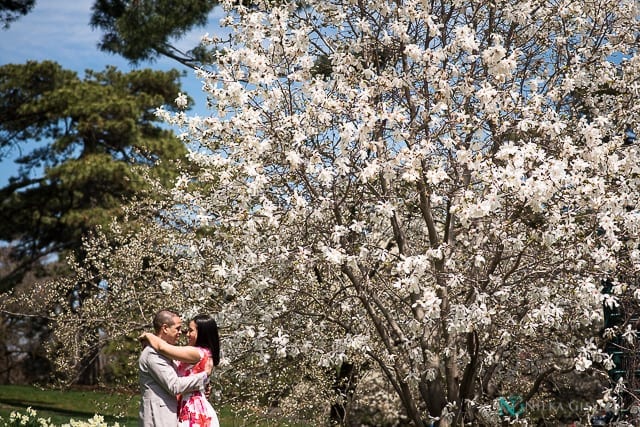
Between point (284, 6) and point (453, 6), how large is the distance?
138 centimetres

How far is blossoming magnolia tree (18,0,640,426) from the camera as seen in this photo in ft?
18.1

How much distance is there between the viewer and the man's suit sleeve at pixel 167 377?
4816mm

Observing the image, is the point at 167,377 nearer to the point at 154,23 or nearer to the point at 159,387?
the point at 159,387

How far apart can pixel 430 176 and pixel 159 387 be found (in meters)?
2.23

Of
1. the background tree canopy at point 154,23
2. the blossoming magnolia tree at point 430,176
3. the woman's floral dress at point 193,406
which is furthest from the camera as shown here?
the background tree canopy at point 154,23

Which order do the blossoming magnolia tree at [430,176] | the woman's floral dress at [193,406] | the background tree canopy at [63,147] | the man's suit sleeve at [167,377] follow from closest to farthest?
the man's suit sleeve at [167,377]
the woman's floral dress at [193,406]
the blossoming magnolia tree at [430,176]
the background tree canopy at [63,147]

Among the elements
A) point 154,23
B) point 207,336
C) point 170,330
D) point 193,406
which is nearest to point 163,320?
point 170,330

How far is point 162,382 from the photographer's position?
4.84m

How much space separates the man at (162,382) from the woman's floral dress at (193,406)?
9cm

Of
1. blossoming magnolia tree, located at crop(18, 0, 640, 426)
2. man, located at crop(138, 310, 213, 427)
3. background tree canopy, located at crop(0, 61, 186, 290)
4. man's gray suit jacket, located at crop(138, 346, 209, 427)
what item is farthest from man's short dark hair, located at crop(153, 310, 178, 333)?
background tree canopy, located at crop(0, 61, 186, 290)

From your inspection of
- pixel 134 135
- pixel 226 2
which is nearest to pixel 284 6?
pixel 226 2

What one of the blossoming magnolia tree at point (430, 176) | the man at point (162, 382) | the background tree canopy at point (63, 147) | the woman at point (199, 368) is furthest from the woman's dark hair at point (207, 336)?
the background tree canopy at point (63, 147)

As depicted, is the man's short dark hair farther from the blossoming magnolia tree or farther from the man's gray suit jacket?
the blossoming magnolia tree

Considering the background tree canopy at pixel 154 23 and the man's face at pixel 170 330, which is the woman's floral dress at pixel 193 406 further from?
the background tree canopy at pixel 154 23
